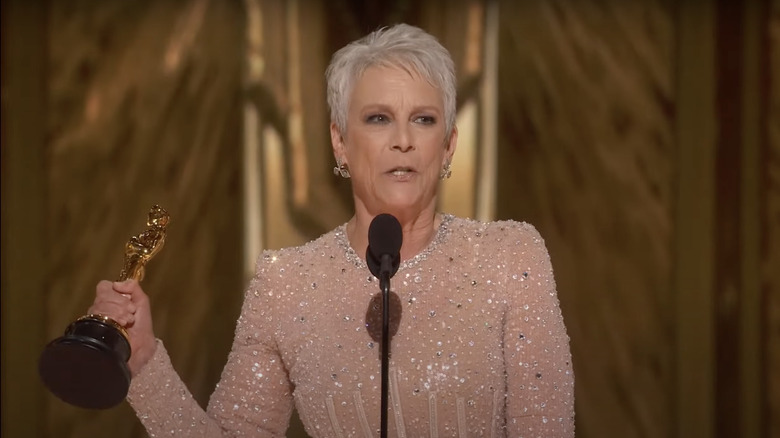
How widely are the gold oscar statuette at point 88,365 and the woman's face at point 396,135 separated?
0.46m

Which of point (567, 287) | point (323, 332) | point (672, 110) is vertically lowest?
point (323, 332)

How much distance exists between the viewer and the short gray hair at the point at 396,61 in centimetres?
152

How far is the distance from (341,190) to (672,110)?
0.94 metres

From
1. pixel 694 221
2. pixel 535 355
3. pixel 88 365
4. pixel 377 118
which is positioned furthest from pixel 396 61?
pixel 694 221

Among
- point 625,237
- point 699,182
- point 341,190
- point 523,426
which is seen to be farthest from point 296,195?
point 523,426

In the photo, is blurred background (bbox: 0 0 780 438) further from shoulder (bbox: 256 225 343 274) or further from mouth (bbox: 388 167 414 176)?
mouth (bbox: 388 167 414 176)

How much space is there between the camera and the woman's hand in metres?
1.38

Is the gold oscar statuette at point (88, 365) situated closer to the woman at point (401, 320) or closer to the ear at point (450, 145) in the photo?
the woman at point (401, 320)

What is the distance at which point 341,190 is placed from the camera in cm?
288

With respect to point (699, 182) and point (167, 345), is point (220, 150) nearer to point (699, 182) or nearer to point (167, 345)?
point (167, 345)

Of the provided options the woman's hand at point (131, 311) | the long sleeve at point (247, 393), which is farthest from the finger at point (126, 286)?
the long sleeve at point (247, 393)

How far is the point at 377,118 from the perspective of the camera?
59.9 inches

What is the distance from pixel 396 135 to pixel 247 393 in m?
0.47

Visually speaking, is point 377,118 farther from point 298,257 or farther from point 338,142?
point 298,257
